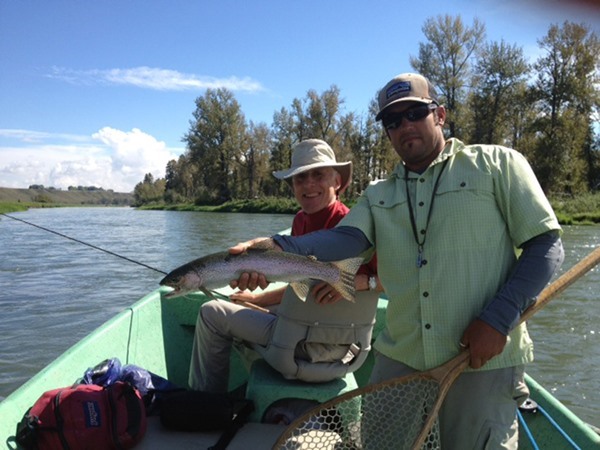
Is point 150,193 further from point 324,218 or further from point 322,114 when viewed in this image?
point 324,218

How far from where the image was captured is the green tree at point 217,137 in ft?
221

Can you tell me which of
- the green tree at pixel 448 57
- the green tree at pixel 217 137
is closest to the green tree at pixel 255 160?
the green tree at pixel 217 137

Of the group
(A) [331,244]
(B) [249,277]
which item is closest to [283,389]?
(B) [249,277]

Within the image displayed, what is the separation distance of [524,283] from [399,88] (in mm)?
1027

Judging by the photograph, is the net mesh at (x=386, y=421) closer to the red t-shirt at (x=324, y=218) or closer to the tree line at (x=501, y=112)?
the red t-shirt at (x=324, y=218)

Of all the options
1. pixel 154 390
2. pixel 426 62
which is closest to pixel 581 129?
pixel 426 62

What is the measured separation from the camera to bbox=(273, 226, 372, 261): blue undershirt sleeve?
2617 millimetres

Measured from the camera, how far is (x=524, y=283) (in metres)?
2.12

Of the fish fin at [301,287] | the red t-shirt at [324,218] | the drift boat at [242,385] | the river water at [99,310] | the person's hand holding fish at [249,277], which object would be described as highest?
the red t-shirt at [324,218]

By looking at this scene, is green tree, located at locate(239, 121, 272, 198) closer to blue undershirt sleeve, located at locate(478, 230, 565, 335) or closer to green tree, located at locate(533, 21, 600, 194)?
green tree, located at locate(533, 21, 600, 194)

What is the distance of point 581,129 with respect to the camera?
38.1 m

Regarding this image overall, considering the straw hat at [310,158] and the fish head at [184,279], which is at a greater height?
the straw hat at [310,158]

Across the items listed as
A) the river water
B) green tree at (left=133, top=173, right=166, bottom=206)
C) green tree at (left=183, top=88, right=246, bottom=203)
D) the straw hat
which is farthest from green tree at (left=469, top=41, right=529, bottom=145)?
green tree at (left=133, top=173, right=166, bottom=206)

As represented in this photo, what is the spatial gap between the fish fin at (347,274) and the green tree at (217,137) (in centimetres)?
6611
